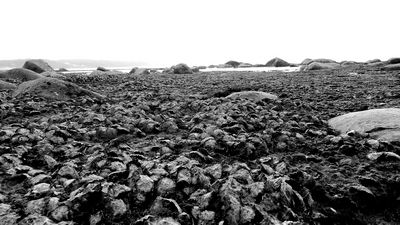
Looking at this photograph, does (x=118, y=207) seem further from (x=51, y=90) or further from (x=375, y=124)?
(x=51, y=90)

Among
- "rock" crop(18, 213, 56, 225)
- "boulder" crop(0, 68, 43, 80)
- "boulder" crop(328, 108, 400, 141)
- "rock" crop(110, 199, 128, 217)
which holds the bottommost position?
"boulder" crop(0, 68, 43, 80)

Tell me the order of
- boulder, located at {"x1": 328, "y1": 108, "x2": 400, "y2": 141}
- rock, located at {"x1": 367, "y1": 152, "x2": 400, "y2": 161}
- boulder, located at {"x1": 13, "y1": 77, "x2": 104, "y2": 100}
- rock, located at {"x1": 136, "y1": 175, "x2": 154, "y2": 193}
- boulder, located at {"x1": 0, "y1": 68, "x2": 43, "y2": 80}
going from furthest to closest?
boulder, located at {"x1": 0, "y1": 68, "x2": 43, "y2": 80} < boulder, located at {"x1": 13, "y1": 77, "x2": 104, "y2": 100} < boulder, located at {"x1": 328, "y1": 108, "x2": 400, "y2": 141} < rock, located at {"x1": 367, "y1": 152, "x2": 400, "y2": 161} < rock, located at {"x1": 136, "y1": 175, "x2": 154, "y2": 193}

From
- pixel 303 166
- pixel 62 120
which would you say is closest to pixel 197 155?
pixel 303 166

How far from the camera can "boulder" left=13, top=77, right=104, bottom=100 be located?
7548mm

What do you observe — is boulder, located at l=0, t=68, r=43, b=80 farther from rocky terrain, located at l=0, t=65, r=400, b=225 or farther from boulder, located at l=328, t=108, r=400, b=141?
boulder, located at l=328, t=108, r=400, b=141

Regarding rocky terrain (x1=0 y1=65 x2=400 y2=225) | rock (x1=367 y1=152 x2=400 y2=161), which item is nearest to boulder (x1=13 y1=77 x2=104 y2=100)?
rocky terrain (x1=0 y1=65 x2=400 y2=225)

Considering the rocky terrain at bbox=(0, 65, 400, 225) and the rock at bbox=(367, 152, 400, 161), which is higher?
the rock at bbox=(367, 152, 400, 161)

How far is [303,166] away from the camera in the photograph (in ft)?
10.4

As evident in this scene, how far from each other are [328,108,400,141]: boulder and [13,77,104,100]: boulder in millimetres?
6822

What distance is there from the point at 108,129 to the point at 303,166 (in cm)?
298

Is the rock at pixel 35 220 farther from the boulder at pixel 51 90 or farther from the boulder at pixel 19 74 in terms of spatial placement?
the boulder at pixel 19 74

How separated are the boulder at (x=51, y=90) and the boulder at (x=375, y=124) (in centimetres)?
682

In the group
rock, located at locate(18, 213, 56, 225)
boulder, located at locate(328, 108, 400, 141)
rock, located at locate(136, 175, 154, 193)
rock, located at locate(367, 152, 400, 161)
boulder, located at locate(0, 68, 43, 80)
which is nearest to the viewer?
rock, located at locate(18, 213, 56, 225)

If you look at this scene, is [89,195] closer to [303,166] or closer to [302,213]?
[302,213]
